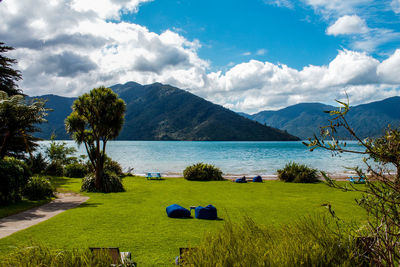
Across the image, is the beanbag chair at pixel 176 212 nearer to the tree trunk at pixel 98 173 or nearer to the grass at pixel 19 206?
the grass at pixel 19 206

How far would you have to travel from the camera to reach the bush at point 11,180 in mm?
11508

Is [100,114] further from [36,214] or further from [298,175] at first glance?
[298,175]

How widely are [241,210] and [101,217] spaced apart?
5.36 metres

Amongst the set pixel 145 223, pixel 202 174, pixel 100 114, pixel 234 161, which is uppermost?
pixel 100 114

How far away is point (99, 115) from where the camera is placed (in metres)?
16.2

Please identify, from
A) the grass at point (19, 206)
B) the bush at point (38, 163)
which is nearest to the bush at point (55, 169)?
the bush at point (38, 163)

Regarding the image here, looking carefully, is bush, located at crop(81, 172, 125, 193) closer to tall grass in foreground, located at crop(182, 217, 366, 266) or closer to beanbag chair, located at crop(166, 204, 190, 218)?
beanbag chair, located at crop(166, 204, 190, 218)

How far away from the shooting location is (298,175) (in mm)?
22312

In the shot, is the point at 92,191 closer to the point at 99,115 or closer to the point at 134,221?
the point at 99,115

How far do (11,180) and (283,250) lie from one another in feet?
39.6

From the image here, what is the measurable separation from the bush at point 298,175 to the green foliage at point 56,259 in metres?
20.4

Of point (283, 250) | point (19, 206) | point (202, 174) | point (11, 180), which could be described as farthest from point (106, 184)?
point (283, 250)

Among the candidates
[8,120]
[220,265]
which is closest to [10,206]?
[8,120]

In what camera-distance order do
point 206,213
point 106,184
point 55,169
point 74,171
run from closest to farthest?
point 206,213 < point 106,184 < point 74,171 < point 55,169
